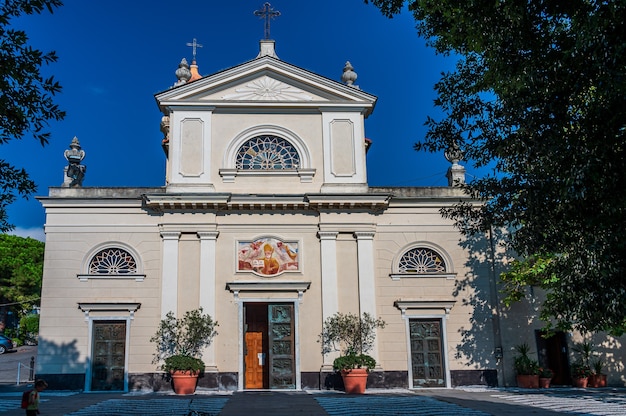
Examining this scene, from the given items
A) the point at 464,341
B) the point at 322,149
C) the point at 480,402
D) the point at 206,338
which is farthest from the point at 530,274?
the point at 206,338

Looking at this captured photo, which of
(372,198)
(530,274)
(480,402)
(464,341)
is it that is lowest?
(480,402)

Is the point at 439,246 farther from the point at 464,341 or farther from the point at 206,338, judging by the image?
the point at 206,338

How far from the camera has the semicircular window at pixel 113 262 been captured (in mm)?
18109

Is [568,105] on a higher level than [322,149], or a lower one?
lower

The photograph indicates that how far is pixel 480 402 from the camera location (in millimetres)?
14188

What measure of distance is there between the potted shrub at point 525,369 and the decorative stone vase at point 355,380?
15.9ft

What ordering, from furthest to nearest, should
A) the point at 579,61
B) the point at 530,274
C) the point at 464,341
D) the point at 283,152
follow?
the point at 283,152
the point at 464,341
the point at 530,274
the point at 579,61

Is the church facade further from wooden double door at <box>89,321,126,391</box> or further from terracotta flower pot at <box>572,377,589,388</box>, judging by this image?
terracotta flower pot at <box>572,377,589,388</box>

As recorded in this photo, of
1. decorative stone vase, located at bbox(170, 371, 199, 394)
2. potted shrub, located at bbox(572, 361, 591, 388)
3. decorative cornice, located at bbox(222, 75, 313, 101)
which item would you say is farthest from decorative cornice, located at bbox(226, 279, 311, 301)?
potted shrub, located at bbox(572, 361, 591, 388)

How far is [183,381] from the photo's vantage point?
16391mm

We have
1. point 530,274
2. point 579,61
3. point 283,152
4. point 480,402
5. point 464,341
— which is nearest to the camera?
point 579,61

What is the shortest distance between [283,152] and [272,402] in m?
8.18

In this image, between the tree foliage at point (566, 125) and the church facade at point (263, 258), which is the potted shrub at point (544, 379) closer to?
the church facade at point (263, 258)

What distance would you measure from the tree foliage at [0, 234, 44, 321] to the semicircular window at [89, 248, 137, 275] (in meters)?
27.0
